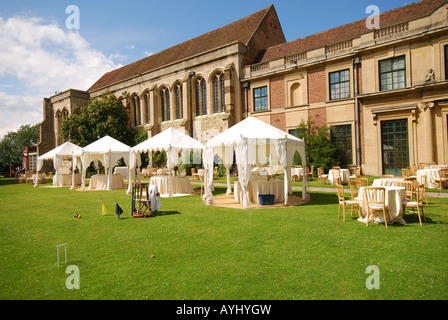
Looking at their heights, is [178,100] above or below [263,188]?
above

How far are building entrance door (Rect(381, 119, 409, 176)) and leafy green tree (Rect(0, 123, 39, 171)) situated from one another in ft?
275

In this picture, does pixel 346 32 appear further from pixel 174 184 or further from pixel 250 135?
pixel 174 184

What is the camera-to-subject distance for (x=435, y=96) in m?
15.9

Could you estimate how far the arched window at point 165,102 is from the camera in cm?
3089

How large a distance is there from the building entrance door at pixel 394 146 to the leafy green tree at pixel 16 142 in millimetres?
83732

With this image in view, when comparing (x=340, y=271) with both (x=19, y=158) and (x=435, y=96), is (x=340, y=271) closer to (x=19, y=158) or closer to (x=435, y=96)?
(x=435, y=96)

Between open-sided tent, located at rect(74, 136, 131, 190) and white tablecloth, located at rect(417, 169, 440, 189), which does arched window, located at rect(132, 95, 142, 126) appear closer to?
open-sided tent, located at rect(74, 136, 131, 190)

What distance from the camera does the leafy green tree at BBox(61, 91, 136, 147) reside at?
3133 centimetres

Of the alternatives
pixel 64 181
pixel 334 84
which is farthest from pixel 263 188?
pixel 64 181

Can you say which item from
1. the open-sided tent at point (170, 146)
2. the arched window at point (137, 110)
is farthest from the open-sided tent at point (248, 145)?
the arched window at point (137, 110)

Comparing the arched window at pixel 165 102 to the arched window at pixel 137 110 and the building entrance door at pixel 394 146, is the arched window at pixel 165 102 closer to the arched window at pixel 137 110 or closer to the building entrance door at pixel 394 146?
the arched window at pixel 137 110

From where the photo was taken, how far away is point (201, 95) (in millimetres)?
27531

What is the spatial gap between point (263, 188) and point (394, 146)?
11766mm

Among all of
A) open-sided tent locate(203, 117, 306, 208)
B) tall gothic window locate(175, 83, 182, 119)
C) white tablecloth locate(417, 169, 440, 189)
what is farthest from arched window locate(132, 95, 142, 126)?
white tablecloth locate(417, 169, 440, 189)
